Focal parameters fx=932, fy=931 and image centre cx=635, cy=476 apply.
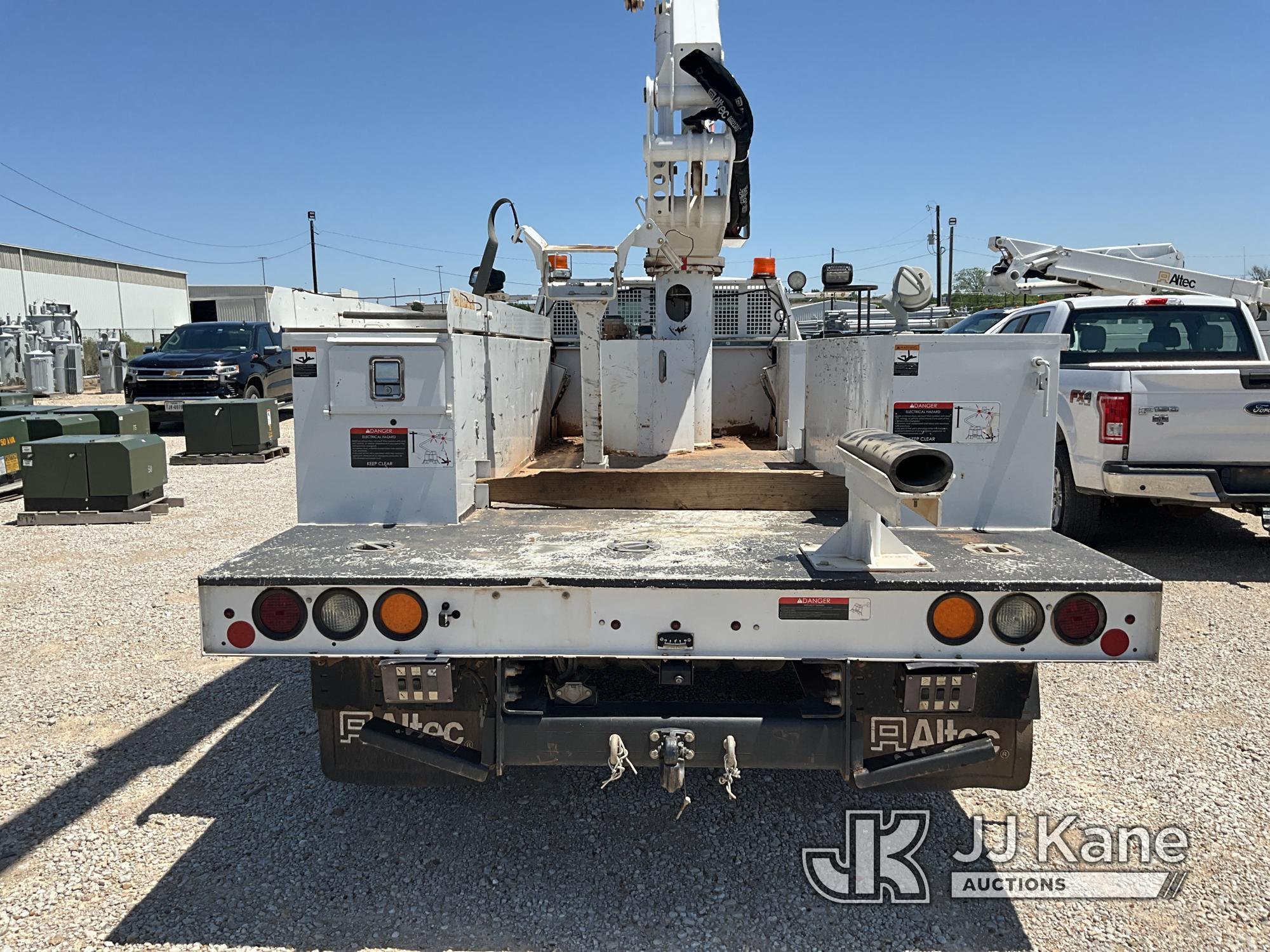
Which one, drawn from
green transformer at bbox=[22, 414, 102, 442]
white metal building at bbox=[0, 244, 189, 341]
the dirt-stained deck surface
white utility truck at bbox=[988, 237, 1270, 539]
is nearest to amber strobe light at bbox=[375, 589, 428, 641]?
the dirt-stained deck surface

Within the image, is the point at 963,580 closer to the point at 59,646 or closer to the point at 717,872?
the point at 717,872

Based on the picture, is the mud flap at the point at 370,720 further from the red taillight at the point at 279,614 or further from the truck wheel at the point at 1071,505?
the truck wheel at the point at 1071,505

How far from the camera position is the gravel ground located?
111 inches

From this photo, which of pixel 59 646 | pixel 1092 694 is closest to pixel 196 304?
pixel 59 646

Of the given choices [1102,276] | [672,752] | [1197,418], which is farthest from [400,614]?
[1102,276]

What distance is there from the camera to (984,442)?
3480mm

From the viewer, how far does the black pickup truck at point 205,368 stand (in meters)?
16.6

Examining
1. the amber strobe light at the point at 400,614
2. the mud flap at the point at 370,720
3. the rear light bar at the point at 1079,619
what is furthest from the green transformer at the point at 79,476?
the rear light bar at the point at 1079,619

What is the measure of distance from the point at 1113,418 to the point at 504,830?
576 centimetres

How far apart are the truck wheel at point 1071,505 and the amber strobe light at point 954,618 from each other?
5.40 meters

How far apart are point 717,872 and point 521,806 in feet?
2.71

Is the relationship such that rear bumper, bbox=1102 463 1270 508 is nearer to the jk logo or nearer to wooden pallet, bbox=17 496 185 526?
the jk logo

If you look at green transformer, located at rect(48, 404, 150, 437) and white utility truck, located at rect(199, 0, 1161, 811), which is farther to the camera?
green transformer, located at rect(48, 404, 150, 437)

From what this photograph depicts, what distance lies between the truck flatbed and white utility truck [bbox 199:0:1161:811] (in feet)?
0.04
